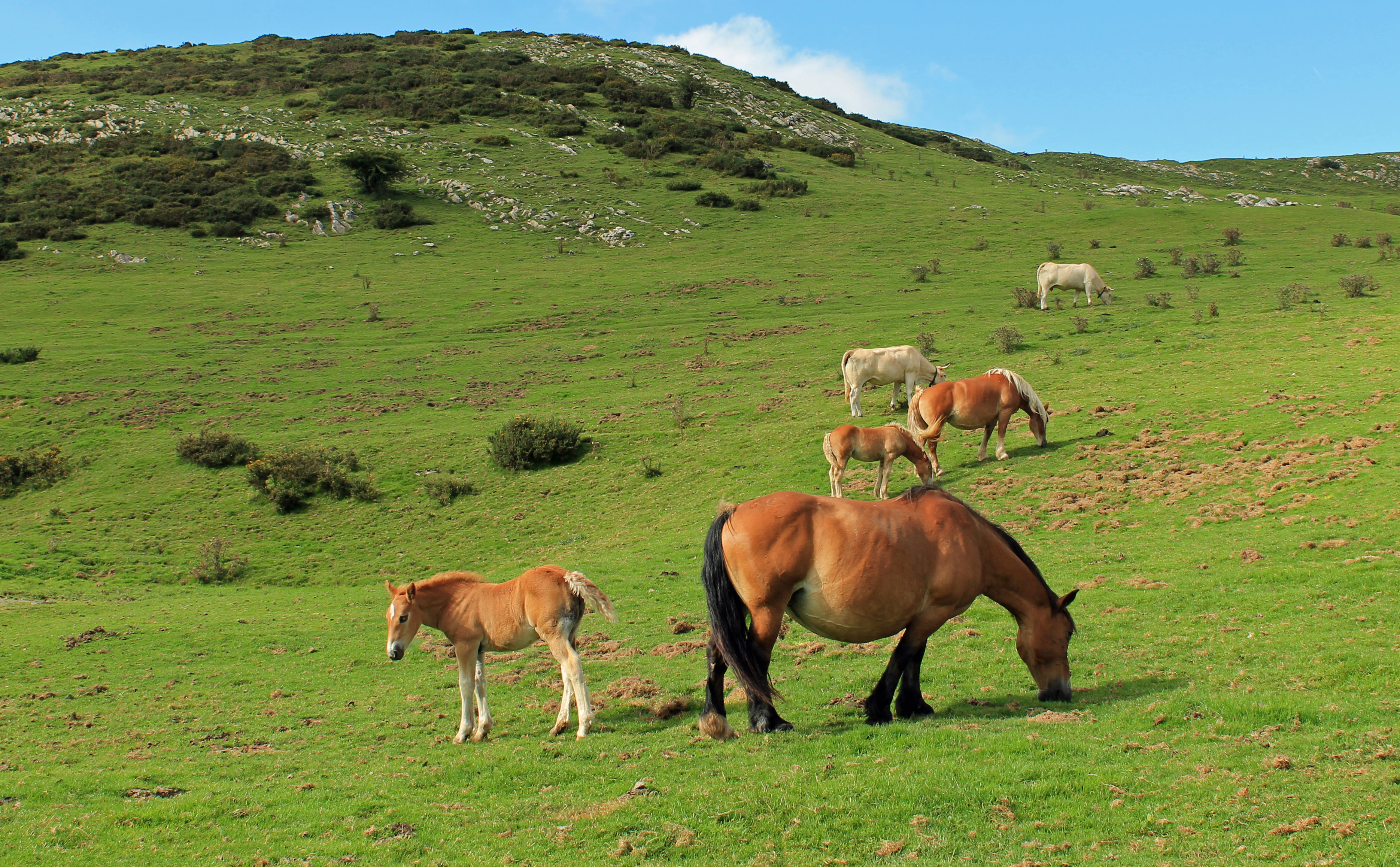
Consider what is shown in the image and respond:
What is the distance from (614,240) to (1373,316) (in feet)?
133

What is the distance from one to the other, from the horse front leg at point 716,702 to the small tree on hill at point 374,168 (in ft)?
203

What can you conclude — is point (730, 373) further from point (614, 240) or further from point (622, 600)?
point (614, 240)

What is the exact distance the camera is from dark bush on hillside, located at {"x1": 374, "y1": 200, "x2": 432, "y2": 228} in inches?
2313

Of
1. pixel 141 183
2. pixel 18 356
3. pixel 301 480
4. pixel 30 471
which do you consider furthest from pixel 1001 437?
pixel 141 183

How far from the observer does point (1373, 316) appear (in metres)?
27.5

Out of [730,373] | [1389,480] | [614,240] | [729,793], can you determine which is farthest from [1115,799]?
[614,240]

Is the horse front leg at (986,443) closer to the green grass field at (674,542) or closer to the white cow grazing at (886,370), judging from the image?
the green grass field at (674,542)

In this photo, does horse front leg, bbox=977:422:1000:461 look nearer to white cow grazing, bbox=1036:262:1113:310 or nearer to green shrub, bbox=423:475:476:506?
green shrub, bbox=423:475:476:506

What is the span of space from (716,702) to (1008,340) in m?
26.0

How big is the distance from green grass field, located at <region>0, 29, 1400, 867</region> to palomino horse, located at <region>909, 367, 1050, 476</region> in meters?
0.84

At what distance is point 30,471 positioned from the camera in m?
26.7

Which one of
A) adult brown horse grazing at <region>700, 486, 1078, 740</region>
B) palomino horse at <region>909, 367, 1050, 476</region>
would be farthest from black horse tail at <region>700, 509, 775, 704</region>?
palomino horse at <region>909, 367, 1050, 476</region>

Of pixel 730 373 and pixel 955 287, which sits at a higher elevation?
pixel 955 287

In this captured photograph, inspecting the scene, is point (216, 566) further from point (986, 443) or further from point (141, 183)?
point (141, 183)
